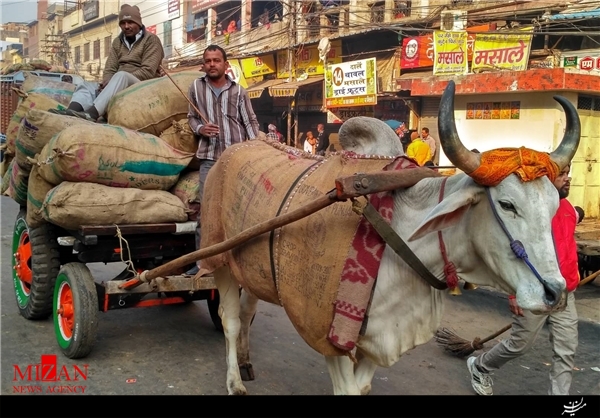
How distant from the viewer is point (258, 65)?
67.5 ft

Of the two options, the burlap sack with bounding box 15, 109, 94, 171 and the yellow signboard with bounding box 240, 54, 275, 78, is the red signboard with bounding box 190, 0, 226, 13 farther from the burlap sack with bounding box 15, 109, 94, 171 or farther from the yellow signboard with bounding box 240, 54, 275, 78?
the burlap sack with bounding box 15, 109, 94, 171

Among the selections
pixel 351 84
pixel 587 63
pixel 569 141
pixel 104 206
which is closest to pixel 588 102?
pixel 587 63

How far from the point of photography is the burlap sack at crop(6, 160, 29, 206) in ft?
17.0

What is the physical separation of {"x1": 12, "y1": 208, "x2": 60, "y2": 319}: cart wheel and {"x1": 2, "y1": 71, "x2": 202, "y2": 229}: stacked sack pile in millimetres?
180

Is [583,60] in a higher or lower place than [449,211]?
higher

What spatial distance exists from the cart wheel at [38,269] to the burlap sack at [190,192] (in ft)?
3.85

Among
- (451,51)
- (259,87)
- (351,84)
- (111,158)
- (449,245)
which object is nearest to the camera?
(449,245)

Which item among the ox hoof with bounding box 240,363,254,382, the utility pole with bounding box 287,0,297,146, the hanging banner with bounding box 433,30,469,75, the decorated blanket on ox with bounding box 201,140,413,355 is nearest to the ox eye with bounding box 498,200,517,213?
the decorated blanket on ox with bounding box 201,140,413,355

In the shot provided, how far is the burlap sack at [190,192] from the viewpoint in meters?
4.64

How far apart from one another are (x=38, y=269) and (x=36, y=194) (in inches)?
28.3

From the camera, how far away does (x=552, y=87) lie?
408 inches

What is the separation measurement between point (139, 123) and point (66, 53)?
123 ft

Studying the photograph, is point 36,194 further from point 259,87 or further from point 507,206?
point 259,87
